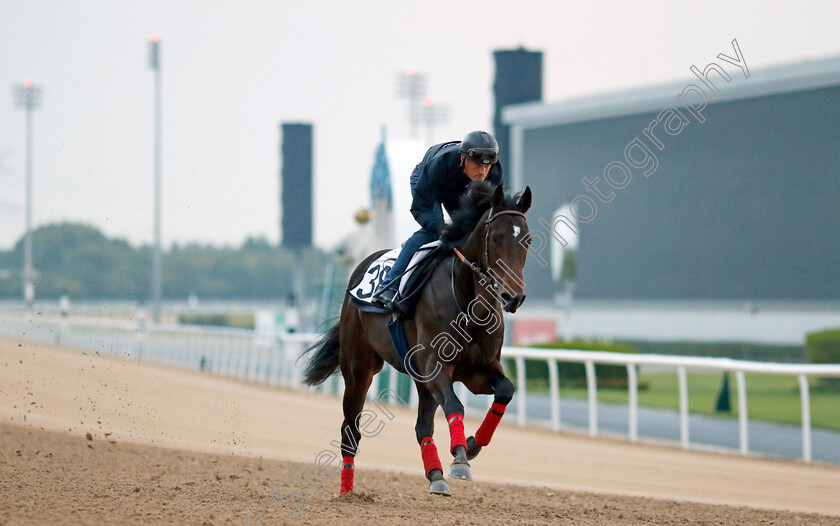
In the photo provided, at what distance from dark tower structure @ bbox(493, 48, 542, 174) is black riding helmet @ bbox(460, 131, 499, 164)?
2563 cm

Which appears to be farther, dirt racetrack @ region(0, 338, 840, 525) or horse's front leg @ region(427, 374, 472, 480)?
dirt racetrack @ region(0, 338, 840, 525)

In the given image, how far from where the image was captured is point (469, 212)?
5227 millimetres

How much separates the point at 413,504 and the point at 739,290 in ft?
63.8

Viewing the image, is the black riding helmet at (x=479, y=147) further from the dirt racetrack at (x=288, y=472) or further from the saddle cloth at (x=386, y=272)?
the dirt racetrack at (x=288, y=472)

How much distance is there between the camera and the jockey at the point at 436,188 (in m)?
5.45

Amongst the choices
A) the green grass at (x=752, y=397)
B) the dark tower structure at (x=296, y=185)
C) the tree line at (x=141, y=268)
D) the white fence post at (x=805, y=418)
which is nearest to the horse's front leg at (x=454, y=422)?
the white fence post at (x=805, y=418)

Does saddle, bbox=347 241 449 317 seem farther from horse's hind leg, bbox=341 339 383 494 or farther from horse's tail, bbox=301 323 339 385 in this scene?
horse's tail, bbox=301 323 339 385

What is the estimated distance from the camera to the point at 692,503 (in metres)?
6.58

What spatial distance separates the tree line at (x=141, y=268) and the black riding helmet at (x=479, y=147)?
1513cm

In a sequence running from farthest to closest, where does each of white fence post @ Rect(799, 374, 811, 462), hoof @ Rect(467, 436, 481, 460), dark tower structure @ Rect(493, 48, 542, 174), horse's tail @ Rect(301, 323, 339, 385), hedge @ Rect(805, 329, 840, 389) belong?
dark tower structure @ Rect(493, 48, 542, 174)
hedge @ Rect(805, 329, 840, 389)
white fence post @ Rect(799, 374, 811, 462)
horse's tail @ Rect(301, 323, 339, 385)
hoof @ Rect(467, 436, 481, 460)

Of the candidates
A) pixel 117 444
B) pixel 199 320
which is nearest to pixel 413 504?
pixel 117 444

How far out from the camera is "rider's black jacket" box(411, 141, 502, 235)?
548 centimetres

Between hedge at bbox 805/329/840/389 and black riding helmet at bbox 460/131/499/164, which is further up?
black riding helmet at bbox 460/131/499/164

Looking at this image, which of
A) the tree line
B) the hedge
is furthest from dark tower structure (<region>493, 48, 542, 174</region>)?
the hedge
